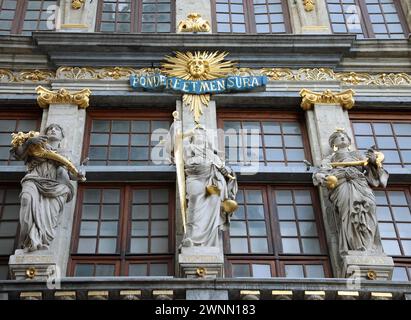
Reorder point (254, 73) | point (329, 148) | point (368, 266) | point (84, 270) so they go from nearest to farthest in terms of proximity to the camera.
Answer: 1. point (368, 266)
2. point (84, 270)
3. point (329, 148)
4. point (254, 73)

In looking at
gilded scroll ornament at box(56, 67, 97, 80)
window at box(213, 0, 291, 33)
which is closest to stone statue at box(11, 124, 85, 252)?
gilded scroll ornament at box(56, 67, 97, 80)

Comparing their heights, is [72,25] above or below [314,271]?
above

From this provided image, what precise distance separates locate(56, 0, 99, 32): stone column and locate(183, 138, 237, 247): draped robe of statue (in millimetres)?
5144

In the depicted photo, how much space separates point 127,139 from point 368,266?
564 cm

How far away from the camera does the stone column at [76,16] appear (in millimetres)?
17703

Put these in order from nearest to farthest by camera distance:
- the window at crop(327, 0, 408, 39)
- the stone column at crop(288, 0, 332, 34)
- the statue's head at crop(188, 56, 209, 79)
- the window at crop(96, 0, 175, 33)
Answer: the statue's head at crop(188, 56, 209, 79), the stone column at crop(288, 0, 332, 34), the window at crop(96, 0, 175, 33), the window at crop(327, 0, 408, 39)

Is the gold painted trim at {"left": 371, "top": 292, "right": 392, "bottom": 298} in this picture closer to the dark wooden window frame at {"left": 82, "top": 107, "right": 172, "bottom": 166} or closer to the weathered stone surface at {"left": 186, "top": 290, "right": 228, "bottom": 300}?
the weathered stone surface at {"left": 186, "top": 290, "right": 228, "bottom": 300}

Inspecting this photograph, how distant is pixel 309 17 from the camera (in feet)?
59.6

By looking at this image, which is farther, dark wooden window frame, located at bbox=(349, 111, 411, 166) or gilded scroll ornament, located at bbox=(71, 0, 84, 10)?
gilded scroll ornament, located at bbox=(71, 0, 84, 10)

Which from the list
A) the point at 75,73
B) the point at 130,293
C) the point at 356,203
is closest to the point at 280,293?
the point at 130,293

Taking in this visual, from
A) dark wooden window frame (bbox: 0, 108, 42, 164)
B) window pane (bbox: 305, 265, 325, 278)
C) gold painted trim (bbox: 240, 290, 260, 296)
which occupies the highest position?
dark wooden window frame (bbox: 0, 108, 42, 164)

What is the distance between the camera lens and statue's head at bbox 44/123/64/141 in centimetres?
1431

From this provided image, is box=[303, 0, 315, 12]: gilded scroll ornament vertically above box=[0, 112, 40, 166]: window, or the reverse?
box=[303, 0, 315, 12]: gilded scroll ornament

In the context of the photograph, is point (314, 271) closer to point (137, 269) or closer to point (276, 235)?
point (276, 235)
